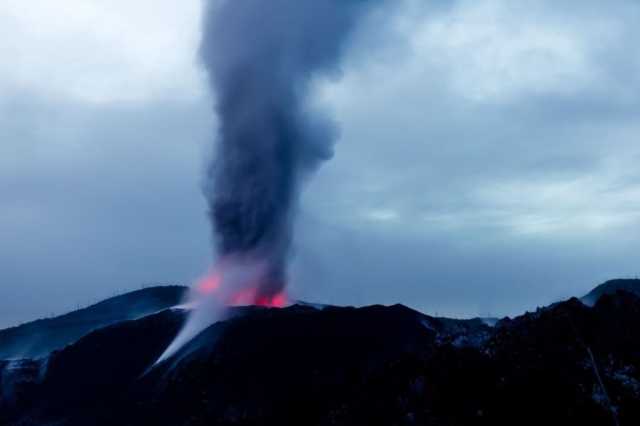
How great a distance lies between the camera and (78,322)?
357ft

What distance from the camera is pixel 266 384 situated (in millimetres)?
56438

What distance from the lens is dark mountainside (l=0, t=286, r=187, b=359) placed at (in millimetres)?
99062

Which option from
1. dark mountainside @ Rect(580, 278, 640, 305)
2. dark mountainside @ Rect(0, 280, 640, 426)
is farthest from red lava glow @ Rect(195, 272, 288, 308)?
dark mountainside @ Rect(580, 278, 640, 305)

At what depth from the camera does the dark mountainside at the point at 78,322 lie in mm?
99062

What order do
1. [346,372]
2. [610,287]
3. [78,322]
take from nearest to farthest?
[346,372] → [610,287] → [78,322]

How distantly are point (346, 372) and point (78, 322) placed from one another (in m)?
72.7

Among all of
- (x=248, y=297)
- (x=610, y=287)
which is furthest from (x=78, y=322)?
(x=610, y=287)

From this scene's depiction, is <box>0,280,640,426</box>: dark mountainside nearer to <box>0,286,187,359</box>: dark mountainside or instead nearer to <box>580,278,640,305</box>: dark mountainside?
<box>0,286,187,359</box>: dark mountainside

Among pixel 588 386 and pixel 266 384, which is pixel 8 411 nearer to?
pixel 266 384

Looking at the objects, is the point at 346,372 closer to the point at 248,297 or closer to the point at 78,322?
the point at 248,297

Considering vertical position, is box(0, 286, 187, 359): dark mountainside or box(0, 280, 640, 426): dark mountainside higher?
box(0, 286, 187, 359): dark mountainside

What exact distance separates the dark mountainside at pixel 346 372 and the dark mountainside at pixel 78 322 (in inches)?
764

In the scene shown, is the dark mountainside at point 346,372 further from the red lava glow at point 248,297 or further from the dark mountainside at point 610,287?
the dark mountainside at point 610,287

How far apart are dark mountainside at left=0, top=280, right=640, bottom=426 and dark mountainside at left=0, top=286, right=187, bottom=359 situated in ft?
63.6
